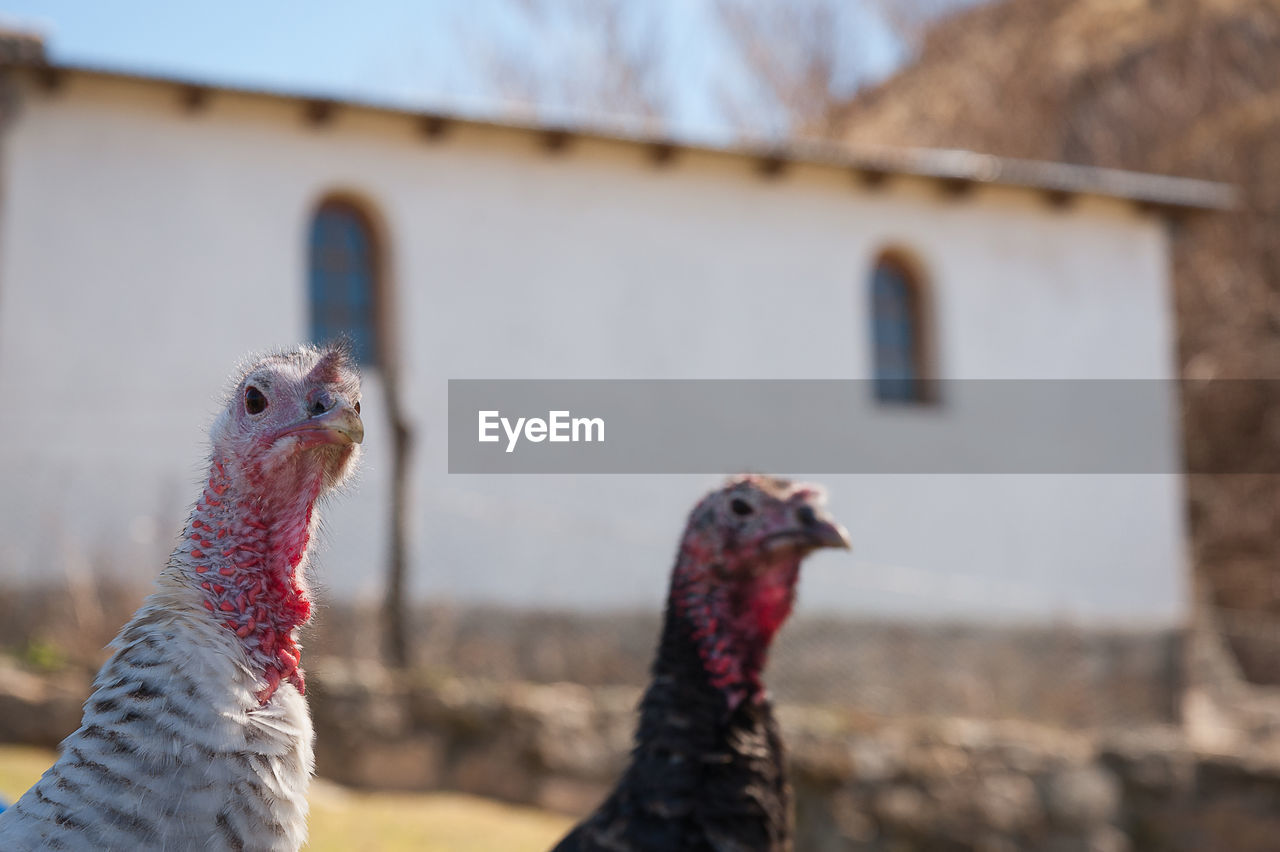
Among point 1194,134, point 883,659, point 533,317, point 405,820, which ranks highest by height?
point 1194,134

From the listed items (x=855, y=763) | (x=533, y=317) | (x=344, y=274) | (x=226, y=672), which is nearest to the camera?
(x=226, y=672)

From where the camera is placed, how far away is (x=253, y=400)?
6.77 ft

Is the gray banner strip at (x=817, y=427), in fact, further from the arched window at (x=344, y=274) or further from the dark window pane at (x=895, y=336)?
the arched window at (x=344, y=274)

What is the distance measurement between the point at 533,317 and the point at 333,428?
906 cm

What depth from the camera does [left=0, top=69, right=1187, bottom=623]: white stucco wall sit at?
30.7ft

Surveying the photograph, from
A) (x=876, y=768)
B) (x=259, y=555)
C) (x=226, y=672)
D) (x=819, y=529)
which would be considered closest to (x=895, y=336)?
(x=876, y=768)

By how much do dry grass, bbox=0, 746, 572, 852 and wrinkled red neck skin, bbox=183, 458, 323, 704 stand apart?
13.3ft

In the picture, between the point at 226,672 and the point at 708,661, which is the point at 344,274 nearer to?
the point at 708,661

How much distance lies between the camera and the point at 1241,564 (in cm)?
1587

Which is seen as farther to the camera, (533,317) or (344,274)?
(533,317)

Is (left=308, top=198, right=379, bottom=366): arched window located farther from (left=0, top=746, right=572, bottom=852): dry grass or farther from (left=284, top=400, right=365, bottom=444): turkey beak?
(left=284, top=400, right=365, bottom=444): turkey beak

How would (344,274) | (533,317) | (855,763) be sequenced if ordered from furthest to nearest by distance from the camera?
(533,317) → (344,274) → (855,763)

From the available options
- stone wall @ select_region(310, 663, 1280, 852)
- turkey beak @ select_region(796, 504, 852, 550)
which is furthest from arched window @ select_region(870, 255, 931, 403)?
turkey beak @ select_region(796, 504, 852, 550)

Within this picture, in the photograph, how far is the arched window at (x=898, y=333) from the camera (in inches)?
496
